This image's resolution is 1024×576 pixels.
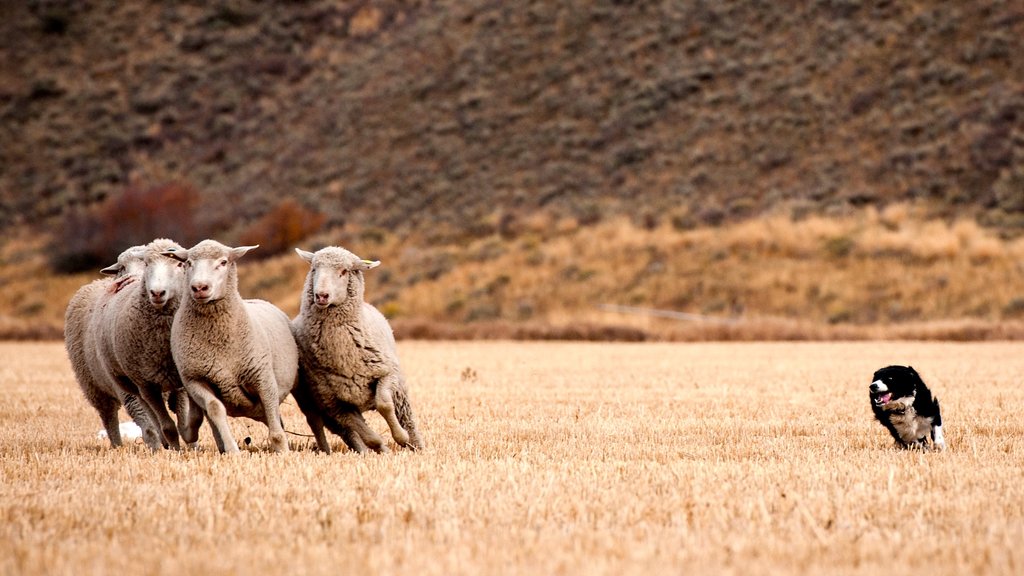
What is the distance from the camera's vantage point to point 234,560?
517 centimetres

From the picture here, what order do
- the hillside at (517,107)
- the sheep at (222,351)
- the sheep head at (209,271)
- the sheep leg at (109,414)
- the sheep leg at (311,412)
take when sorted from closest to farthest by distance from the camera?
the sheep head at (209,271)
the sheep at (222,351)
the sheep leg at (311,412)
the sheep leg at (109,414)
the hillside at (517,107)

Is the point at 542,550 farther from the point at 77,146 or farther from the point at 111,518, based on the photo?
the point at 77,146

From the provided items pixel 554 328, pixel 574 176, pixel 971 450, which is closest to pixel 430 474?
pixel 971 450

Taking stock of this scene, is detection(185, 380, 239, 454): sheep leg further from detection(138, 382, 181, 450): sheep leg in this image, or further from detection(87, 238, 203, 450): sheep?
detection(138, 382, 181, 450): sheep leg

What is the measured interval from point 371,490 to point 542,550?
1.93 meters

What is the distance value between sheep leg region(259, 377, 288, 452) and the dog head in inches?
187

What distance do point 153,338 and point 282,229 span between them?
35.7 m

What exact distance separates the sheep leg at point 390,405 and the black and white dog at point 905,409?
12.6 ft

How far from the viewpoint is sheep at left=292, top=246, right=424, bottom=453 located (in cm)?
915

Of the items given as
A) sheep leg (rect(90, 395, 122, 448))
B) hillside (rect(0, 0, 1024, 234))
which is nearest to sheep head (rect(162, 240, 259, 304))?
sheep leg (rect(90, 395, 122, 448))

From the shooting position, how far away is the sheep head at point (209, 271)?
8695 millimetres

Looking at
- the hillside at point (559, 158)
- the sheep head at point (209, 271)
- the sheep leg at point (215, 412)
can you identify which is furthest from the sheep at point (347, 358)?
the hillside at point (559, 158)

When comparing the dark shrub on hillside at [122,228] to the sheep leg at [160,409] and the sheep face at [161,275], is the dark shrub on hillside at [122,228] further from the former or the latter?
the sheep face at [161,275]

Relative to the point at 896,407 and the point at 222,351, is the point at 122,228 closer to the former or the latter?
the point at 222,351
